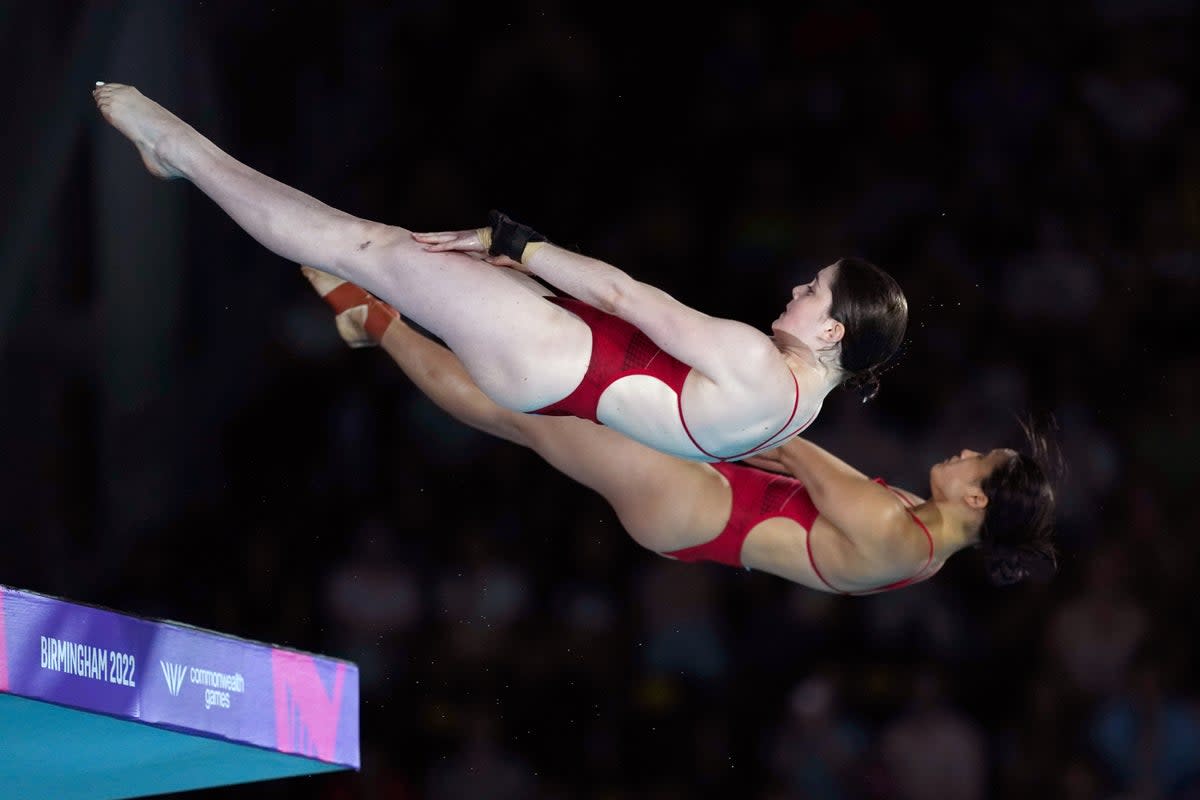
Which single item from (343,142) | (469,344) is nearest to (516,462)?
(343,142)

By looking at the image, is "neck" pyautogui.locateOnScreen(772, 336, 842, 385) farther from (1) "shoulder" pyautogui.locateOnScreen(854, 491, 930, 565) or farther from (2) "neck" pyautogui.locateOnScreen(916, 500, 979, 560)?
(2) "neck" pyautogui.locateOnScreen(916, 500, 979, 560)

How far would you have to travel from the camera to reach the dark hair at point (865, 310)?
3.45 m

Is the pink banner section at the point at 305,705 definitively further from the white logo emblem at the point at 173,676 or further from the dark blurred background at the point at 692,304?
the dark blurred background at the point at 692,304

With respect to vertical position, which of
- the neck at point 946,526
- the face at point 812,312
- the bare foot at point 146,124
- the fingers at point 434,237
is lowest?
the neck at point 946,526

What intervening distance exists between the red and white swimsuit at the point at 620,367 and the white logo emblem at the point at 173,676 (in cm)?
103

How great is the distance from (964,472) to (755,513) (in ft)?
2.27

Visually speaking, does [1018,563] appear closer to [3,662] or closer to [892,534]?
[892,534]

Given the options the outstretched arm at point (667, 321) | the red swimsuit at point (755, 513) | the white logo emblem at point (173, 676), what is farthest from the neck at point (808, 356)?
the white logo emblem at point (173, 676)

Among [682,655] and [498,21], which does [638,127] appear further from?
[682,655]

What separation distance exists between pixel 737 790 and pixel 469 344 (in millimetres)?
3035

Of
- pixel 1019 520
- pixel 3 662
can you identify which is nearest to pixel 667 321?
pixel 3 662

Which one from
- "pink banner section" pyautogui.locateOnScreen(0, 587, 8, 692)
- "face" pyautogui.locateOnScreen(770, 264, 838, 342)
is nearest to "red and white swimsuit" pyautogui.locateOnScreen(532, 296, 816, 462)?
"face" pyautogui.locateOnScreen(770, 264, 838, 342)

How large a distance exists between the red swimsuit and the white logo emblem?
5.72ft

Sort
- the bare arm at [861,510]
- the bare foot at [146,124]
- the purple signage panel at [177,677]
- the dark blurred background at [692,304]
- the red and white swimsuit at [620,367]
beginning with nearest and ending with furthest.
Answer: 1. the purple signage panel at [177,677]
2. the red and white swimsuit at [620,367]
3. the bare foot at [146,124]
4. the bare arm at [861,510]
5. the dark blurred background at [692,304]
